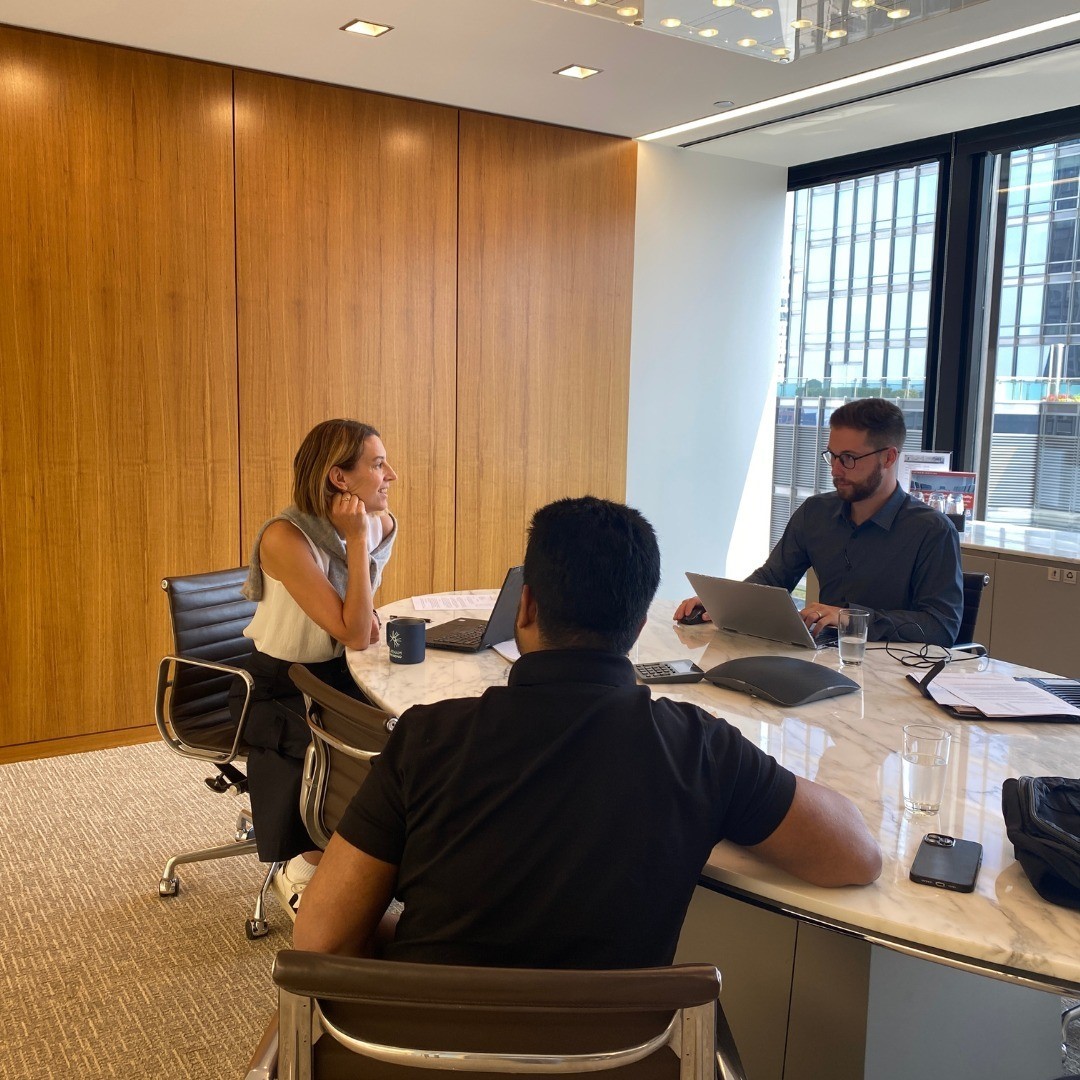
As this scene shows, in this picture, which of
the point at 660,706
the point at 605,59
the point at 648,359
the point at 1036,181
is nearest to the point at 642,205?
the point at 648,359

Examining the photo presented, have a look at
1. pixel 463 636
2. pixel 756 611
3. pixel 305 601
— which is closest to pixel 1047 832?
pixel 756 611

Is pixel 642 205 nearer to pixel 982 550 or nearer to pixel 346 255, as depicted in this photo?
pixel 346 255

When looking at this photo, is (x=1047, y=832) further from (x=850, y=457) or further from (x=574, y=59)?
(x=574, y=59)

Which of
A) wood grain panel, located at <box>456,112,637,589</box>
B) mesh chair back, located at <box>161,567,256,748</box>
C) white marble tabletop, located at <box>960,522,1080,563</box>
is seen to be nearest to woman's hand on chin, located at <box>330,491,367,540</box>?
mesh chair back, located at <box>161,567,256,748</box>

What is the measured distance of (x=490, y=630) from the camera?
2633 millimetres

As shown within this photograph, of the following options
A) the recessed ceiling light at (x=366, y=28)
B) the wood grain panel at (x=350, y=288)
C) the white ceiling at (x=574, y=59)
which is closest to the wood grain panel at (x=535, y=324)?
the wood grain panel at (x=350, y=288)

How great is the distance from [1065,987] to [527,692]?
28.0 inches

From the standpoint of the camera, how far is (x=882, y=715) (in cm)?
211

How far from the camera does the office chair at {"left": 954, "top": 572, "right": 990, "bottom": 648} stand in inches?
122

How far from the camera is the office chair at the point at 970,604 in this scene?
310 centimetres

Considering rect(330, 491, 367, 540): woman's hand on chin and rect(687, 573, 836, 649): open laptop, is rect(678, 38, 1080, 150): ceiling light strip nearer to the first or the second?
rect(687, 573, 836, 649): open laptop

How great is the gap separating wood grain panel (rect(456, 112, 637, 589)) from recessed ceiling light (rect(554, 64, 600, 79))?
0.79 meters

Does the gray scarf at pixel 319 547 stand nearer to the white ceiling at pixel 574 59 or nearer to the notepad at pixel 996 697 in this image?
the notepad at pixel 996 697

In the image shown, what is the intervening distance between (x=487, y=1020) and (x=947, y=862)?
0.72 meters
